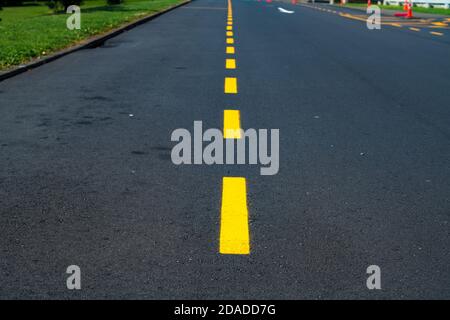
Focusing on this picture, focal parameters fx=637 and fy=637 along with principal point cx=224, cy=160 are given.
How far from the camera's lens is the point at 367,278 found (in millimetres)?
3131

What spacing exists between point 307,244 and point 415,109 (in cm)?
428

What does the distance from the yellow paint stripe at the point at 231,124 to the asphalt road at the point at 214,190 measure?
84mm

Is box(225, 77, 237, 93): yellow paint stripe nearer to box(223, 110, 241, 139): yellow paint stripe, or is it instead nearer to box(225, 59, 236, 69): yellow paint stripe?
box(225, 59, 236, 69): yellow paint stripe

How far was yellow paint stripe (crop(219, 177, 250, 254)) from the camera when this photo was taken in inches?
137

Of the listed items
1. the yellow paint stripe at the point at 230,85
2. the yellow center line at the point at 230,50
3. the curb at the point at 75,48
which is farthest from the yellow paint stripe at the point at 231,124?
the yellow center line at the point at 230,50

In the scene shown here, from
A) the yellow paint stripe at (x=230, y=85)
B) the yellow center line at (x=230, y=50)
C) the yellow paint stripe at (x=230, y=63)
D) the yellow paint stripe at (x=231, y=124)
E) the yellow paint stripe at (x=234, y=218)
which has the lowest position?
the yellow paint stripe at (x=234, y=218)

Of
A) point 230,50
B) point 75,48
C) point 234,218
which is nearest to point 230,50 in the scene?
point 230,50

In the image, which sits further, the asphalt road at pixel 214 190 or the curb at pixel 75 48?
the curb at pixel 75 48

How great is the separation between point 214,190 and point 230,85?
454cm

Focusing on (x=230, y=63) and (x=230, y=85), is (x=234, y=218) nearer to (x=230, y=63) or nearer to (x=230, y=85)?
(x=230, y=85)

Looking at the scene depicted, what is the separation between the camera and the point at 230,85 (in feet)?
28.8

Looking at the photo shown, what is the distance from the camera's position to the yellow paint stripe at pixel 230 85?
8.38m

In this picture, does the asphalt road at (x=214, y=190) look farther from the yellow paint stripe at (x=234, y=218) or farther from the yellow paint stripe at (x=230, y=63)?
the yellow paint stripe at (x=230, y=63)

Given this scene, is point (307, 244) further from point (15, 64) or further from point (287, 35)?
point (287, 35)
